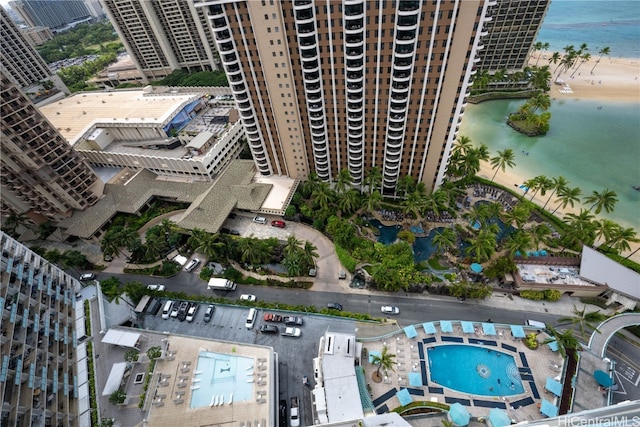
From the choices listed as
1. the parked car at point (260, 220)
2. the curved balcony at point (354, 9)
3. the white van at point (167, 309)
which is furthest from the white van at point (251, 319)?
the curved balcony at point (354, 9)

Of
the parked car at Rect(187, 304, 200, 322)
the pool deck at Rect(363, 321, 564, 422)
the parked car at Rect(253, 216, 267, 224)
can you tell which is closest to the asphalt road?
the parked car at Rect(187, 304, 200, 322)

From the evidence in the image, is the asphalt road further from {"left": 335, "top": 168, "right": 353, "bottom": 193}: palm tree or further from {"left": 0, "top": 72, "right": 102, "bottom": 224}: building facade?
{"left": 0, "top": 72, "right": 102, "bottom": 224}: building facade

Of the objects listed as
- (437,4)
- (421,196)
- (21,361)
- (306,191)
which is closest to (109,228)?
(21,361)

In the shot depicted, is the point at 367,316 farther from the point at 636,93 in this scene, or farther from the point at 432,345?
the point at 636,93

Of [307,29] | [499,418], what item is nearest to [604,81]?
[307,29]

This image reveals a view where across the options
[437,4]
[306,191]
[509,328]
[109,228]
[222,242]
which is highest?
[437,4]

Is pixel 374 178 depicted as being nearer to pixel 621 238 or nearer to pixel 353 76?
pixel 353 76
